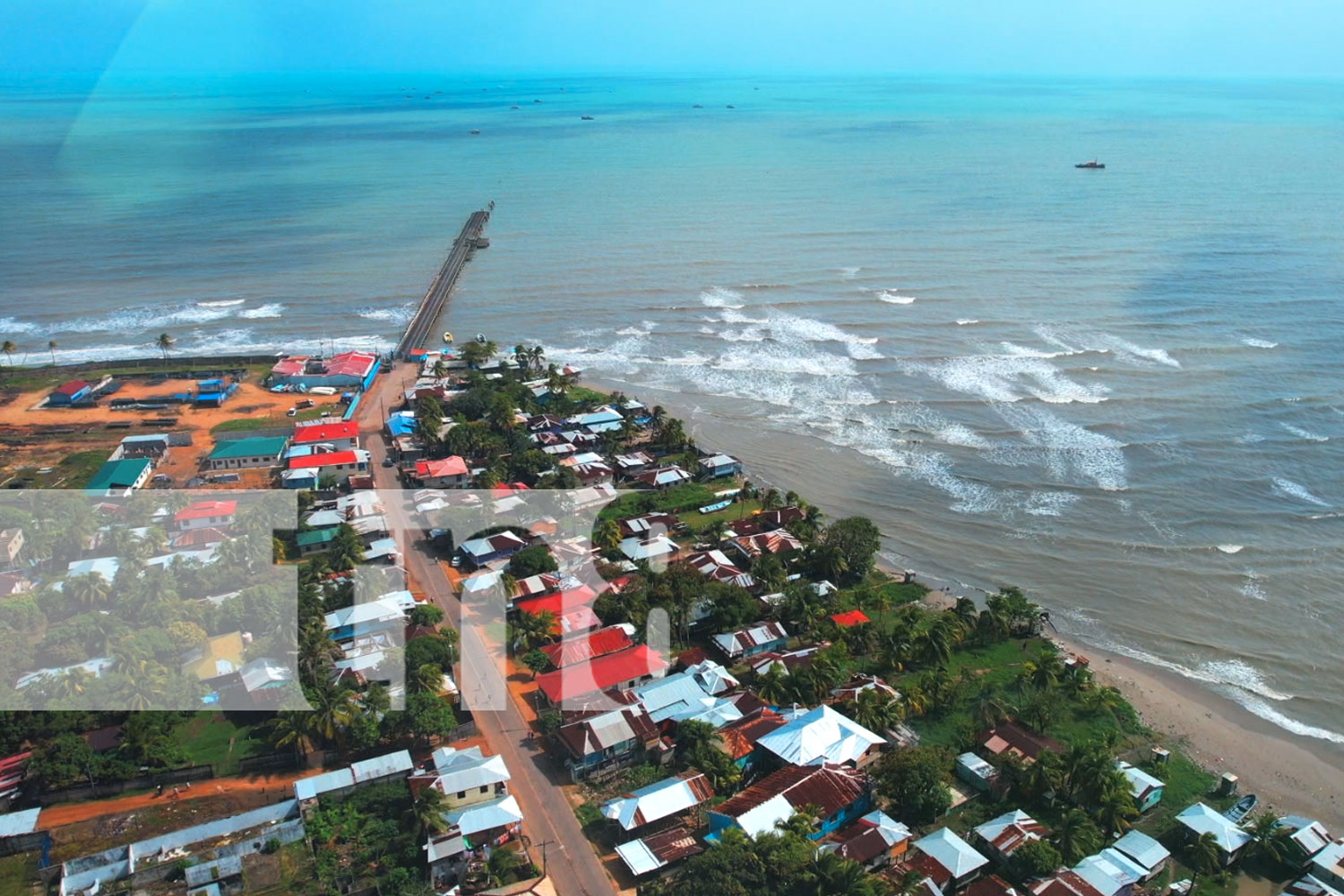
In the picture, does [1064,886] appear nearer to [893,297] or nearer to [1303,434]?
[1303,434]

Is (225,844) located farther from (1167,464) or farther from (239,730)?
(1167,464)

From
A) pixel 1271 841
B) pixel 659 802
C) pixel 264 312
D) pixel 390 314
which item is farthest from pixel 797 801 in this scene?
pixel 264 312

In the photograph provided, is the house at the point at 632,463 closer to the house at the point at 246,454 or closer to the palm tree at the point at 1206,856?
the house at the point at 246,454

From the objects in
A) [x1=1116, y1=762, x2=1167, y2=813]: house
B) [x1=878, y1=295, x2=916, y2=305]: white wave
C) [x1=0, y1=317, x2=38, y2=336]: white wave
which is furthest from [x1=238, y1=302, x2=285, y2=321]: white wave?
[x1=1116, y1=762, x2=1167, y2=813]: house

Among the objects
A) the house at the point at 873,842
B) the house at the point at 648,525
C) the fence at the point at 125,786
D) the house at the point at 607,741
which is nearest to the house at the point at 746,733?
the house at the point at 607,741

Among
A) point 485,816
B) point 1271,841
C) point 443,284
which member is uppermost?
point 443,284

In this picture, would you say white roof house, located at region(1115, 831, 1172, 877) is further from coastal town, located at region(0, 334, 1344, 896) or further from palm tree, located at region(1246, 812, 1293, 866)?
palm tree, located at region(1246, 812, 1293, 866)
